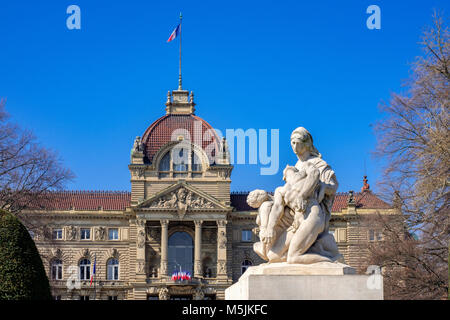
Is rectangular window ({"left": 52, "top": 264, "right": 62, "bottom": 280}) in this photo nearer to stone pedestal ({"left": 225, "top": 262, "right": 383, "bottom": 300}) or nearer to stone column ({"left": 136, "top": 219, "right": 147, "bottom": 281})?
stone column ({"left": 136, "top": 219, "right": 147, "bottom": 281})

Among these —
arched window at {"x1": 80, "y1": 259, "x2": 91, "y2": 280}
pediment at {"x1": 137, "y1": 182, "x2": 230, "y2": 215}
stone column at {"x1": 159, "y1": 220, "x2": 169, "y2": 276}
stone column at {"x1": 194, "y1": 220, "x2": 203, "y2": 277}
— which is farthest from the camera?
arched window at {"x1": 80, "y1": 259, "x2": 91, "y2": 280}

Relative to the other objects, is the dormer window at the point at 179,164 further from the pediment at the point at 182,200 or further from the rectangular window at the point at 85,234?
the rectangular window at the point at 85,234

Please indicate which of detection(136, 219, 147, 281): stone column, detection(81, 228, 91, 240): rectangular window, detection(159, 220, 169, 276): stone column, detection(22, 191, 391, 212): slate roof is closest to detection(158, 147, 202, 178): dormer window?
detection(159, 220, 169, 276): stone column

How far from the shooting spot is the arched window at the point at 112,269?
74125mm

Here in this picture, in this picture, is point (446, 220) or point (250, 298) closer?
point (250, 298)

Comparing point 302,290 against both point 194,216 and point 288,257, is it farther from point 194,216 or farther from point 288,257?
point 194,216

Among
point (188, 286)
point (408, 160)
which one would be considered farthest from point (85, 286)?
point (408, 160)

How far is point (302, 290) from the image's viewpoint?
11.9 m

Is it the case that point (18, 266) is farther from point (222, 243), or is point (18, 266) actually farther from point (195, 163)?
point (195, 163)

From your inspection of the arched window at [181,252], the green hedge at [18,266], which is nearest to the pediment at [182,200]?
the arched window at [181,252]

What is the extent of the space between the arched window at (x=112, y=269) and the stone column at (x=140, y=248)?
3941mm

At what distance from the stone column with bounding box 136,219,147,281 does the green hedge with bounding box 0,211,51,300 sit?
161ft

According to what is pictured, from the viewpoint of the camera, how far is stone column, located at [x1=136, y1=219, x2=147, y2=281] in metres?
70.7
